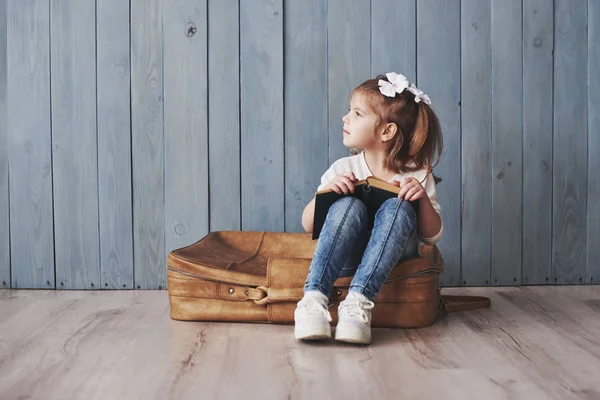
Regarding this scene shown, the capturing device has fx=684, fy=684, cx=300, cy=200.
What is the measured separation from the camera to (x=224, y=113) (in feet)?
7.79

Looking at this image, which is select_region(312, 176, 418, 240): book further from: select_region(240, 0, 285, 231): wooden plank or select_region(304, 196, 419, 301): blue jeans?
select_region(240, 0, 285, 231): wooden plank

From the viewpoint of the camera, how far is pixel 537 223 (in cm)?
243

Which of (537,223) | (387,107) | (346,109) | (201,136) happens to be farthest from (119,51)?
(537,223)

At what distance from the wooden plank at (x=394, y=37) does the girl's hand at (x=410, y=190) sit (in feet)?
2.25

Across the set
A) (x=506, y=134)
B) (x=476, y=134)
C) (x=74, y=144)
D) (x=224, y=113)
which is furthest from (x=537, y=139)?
(x=74, y=144)

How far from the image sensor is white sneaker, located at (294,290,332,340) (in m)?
1.64

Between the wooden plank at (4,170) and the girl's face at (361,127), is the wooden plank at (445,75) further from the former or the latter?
the wooden plank at (4,170)

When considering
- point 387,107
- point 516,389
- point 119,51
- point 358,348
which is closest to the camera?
point 516,389

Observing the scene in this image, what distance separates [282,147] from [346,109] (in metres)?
0.26

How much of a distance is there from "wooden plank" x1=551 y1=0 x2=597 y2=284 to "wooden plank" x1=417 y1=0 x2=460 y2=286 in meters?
0.35

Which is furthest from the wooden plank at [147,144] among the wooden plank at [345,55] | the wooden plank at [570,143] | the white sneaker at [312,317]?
the wooden plank at [570,143]

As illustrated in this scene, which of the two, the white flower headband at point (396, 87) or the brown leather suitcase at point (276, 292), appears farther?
the white flower headband at point (396, 87)

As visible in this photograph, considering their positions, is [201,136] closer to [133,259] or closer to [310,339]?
[133,259]

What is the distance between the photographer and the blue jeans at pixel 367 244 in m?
1.73
